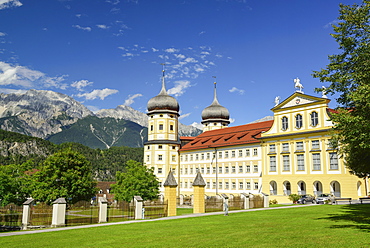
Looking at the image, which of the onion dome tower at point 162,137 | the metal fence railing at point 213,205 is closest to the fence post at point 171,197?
the metal fence railing at point 213,205

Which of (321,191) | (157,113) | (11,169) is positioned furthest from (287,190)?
(11,169)

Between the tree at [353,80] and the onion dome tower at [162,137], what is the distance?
2010 inches

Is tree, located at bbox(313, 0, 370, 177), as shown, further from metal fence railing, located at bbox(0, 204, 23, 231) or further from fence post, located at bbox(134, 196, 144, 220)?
metal fence railing, located at bbox(0, 204, 23, 231)

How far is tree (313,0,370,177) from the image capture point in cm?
1692

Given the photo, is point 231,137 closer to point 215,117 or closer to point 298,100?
point 298,100

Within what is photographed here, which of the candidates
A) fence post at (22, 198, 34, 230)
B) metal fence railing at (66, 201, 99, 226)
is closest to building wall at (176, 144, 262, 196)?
metal fence railing at (66, 201, 99, 226)

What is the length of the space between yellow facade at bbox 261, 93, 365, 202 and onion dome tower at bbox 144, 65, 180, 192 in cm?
2338

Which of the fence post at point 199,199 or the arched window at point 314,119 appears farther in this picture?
the arched window at point 314,119

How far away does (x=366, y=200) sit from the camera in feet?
128

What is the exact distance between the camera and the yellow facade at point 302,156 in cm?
4531

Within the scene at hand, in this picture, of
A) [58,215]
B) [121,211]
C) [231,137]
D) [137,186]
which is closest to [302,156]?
[231,137]

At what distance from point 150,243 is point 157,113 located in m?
58.9

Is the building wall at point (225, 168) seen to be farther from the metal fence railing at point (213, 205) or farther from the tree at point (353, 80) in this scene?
the tree at point (353, 80)

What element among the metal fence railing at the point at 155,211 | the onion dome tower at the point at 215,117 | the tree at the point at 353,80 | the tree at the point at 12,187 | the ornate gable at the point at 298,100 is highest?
the onion dome tower at the point at 215,117
